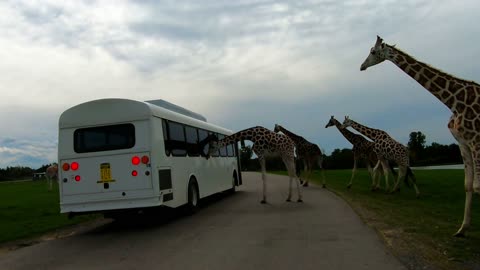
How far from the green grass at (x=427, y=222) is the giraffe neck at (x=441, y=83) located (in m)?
2.47

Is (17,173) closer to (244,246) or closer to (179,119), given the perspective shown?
(179,119)

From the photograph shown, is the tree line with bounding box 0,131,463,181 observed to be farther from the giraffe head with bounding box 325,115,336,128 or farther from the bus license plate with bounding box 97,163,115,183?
the bus license plate with bounding box 97,163,115,183

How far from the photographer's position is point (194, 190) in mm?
14086

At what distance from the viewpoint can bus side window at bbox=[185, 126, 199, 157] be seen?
14.1 meters

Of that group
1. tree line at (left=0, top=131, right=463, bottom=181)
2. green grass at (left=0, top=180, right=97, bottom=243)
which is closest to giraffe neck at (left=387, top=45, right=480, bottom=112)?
green grass at (left=0, top=180, right=97, bottom=243)

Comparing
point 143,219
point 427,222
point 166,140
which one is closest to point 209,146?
point 143,219

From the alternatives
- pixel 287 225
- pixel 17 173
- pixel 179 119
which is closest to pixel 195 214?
pixel 179 119

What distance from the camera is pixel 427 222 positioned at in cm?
1069

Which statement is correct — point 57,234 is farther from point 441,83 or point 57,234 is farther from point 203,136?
point 441,83

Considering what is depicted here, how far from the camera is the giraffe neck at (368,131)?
725 inches

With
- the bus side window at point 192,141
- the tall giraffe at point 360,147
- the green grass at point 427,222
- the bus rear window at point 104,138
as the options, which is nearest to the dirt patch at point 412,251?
the green grass at point 427,222

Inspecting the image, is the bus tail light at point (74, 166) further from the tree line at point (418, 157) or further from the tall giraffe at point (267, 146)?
the tree line at point (418, 157)

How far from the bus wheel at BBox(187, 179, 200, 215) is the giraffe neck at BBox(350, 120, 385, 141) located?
8.01m

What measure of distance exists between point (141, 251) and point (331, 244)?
345 cm
